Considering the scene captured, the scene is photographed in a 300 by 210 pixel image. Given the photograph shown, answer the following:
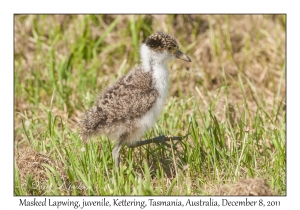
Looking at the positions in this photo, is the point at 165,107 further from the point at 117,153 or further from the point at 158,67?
the point at 117,153

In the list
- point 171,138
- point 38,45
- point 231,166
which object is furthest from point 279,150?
point 38,45

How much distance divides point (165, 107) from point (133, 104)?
131 cm

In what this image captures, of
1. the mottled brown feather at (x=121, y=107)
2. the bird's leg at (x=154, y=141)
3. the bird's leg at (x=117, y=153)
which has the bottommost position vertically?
the bird's leg at (x=117, y=153)

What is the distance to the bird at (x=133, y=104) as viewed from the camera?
172 inches

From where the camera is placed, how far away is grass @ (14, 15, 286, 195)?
4.27 m

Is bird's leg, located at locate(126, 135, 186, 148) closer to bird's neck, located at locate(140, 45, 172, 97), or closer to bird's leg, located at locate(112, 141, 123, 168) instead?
bird's leg, located at locate(112, 141, 123, 168)

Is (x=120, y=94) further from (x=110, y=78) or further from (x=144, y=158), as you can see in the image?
(x=110, y=78)

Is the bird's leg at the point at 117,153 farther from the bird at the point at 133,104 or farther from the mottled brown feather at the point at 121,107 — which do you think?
the mottled brown feather at the point at 121,107

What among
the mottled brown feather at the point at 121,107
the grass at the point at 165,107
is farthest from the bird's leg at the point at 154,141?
the mottled brown feather at the point at 121,107

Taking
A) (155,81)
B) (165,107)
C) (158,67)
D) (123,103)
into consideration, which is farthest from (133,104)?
(165,107)

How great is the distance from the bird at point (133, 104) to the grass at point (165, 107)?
0.15 m

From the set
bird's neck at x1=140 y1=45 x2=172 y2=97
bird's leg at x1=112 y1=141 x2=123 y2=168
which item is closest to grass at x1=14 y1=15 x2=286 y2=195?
bird's leg at x1=112 y1=141 x2=123 y2=168

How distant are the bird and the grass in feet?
0.51

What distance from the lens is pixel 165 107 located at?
5.67 meters
